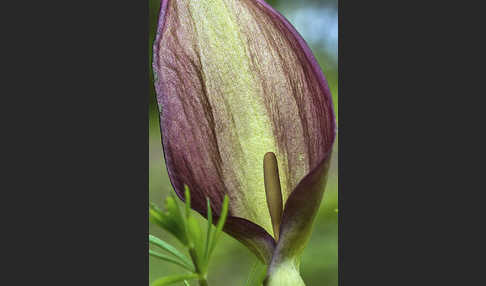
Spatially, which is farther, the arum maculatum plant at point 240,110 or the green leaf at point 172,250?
the arum maculatum plant at point 240,110

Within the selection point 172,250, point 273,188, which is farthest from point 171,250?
point 273,188

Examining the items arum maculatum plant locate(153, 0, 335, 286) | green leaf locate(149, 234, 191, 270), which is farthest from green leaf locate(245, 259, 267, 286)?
green leaf locate(149, 234, 191, 270)

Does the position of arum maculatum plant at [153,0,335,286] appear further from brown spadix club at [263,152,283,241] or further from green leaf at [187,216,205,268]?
green leaf at [187,216,205,268]

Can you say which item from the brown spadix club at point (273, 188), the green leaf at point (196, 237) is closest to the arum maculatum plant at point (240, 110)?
the brown spadix club at point (273, 188)

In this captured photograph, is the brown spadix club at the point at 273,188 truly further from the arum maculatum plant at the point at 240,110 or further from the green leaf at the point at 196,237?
the green leaf at the point at 196,237

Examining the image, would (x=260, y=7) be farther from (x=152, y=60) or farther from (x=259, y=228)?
(x=259, y=228)

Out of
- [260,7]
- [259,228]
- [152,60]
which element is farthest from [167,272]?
[260,7]

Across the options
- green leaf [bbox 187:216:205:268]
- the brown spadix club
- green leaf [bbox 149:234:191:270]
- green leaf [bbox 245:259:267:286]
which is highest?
the brown spadix club

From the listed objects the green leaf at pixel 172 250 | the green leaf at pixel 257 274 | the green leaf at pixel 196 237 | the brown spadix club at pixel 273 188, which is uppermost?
the brown spadix club at pixel 273 188

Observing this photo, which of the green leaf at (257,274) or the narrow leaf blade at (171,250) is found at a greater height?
the narrow leaf blade at (171,250)
